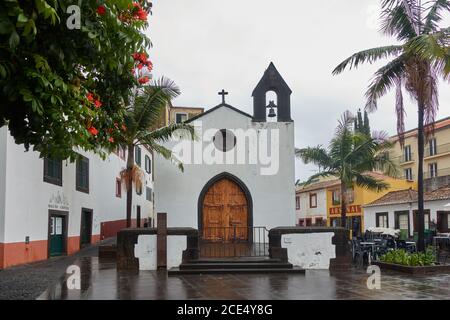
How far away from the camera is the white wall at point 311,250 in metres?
12.8

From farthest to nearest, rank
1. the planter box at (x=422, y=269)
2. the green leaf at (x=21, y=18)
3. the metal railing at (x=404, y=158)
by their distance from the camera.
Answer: the metal railing at (x=404, y=158) < the planter box at (x=422, y=269) < the green leaf at (x=21, y=18)

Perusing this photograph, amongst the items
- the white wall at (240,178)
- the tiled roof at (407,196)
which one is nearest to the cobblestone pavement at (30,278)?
the white wall at (240,178)

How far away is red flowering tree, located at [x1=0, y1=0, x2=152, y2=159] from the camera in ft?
18.3

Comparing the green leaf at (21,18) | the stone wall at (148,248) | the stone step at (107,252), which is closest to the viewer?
the green leaf at (21,18)

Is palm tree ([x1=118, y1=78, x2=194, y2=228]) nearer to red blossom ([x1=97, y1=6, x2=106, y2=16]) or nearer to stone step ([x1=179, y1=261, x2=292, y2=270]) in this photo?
stone step ([x1=179, y1=261, x2=292, y2=270])

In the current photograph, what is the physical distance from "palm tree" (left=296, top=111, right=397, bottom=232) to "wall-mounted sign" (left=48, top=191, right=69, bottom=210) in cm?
1011

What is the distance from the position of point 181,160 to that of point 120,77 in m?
9.20

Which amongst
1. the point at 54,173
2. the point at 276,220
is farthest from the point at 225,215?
the point at 54,173

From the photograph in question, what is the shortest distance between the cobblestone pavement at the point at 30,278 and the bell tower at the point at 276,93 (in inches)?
334

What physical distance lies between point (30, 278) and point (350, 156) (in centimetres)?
1392

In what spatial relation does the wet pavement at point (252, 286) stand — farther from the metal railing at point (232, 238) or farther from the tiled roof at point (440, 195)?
the tiled roof at point (440, 195)

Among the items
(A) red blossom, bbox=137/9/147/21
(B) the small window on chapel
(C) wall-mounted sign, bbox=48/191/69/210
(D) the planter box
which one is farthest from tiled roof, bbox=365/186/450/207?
(A) red blossom, bbox=137/9/147/21
